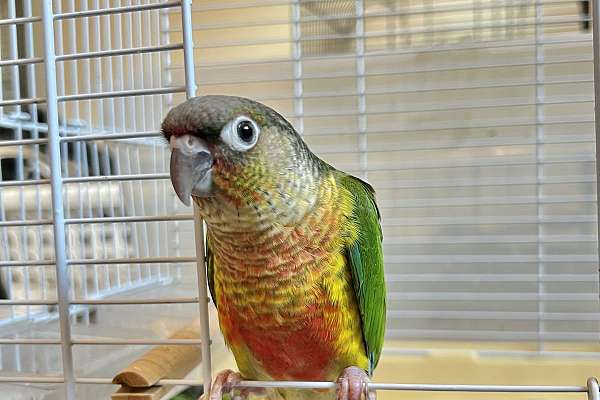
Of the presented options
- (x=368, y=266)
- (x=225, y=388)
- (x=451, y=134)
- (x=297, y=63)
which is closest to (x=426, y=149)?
(x=451, y=134)

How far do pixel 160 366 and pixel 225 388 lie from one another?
83 millimetres

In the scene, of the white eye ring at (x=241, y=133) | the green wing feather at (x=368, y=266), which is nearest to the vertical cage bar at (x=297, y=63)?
the green wing feather at (x=368, y=266)

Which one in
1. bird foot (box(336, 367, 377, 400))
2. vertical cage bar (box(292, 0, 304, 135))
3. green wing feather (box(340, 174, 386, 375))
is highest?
vertical cage bar (box(292, 0, 304, 135))

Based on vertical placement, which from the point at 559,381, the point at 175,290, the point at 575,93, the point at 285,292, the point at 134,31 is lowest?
the point at 559,381

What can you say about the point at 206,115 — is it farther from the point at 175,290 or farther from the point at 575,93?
the point at 575,93

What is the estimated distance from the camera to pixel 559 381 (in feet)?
3.61

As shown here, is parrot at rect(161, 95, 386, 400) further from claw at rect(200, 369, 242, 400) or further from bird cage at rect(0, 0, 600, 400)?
bird cage at rect(0, 0, 600, 400)

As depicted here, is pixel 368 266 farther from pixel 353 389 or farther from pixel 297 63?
pixel 297 63

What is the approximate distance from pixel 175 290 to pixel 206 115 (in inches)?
29.9

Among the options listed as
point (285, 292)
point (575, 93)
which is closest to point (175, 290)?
point (285, 292)

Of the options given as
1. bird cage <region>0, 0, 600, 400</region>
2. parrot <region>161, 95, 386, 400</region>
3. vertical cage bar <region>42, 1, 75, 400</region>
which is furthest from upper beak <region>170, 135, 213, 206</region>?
bird cage <region>0, 0, 600, 400</region>

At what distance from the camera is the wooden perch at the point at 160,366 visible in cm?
55

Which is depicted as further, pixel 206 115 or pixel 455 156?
pixel 455 156

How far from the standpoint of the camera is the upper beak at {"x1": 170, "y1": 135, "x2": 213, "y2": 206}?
0.43 meters
